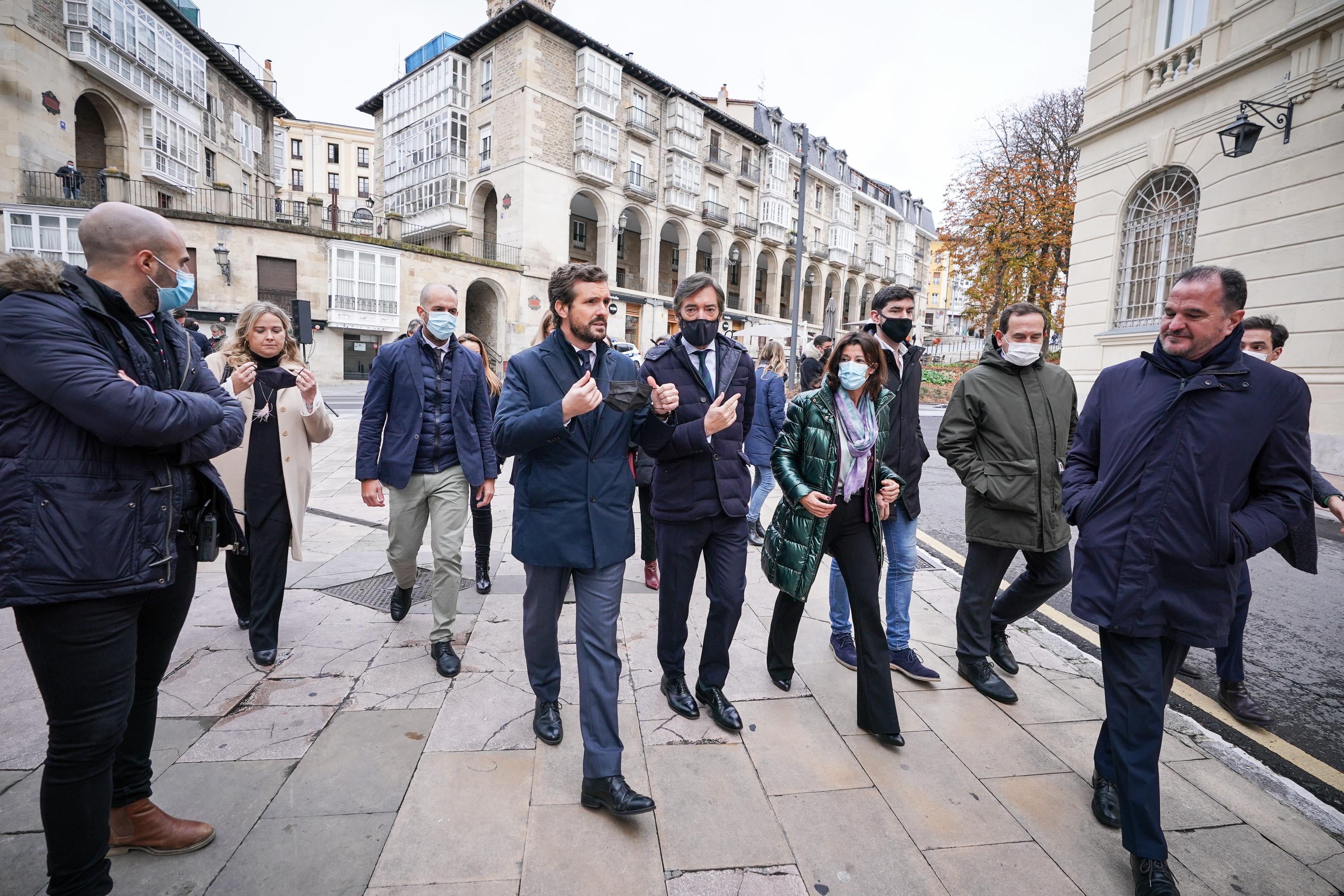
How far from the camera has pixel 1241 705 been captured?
3443 mm

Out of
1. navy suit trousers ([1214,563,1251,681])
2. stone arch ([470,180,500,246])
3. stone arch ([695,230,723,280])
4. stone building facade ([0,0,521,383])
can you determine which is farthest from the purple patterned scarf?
stone arch ([695,230,723,280])

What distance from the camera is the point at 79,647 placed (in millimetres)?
1861

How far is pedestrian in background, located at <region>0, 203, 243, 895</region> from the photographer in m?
1.76

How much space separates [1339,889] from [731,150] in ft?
143

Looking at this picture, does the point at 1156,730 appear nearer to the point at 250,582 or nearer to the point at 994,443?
the point at 994,443

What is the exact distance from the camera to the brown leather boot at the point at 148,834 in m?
2.21

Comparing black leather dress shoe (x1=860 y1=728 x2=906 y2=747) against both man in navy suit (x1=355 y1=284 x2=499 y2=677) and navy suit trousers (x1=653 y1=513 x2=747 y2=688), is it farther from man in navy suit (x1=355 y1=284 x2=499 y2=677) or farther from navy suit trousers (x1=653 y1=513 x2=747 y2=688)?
man in navy suit (x1=355 y1=284 x2=499 y2=677)

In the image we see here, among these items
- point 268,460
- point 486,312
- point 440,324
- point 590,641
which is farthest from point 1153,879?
point 486,312

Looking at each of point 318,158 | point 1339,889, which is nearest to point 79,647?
point 1339,889

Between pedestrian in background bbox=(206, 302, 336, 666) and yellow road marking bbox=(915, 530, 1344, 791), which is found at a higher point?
pedestrian in background bbox=(206, 302, 336, 666)

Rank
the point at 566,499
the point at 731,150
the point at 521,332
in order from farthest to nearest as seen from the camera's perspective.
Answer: the point at 731,150 < the point at 521,332 < the point at 566,499

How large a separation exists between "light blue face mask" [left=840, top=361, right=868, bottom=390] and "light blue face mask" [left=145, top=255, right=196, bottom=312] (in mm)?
2722

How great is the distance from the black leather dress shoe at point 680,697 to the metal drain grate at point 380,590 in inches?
73.0

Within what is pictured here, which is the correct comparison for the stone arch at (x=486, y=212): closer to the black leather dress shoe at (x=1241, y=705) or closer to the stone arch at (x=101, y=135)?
the stone arch at (x=101, y=135)
